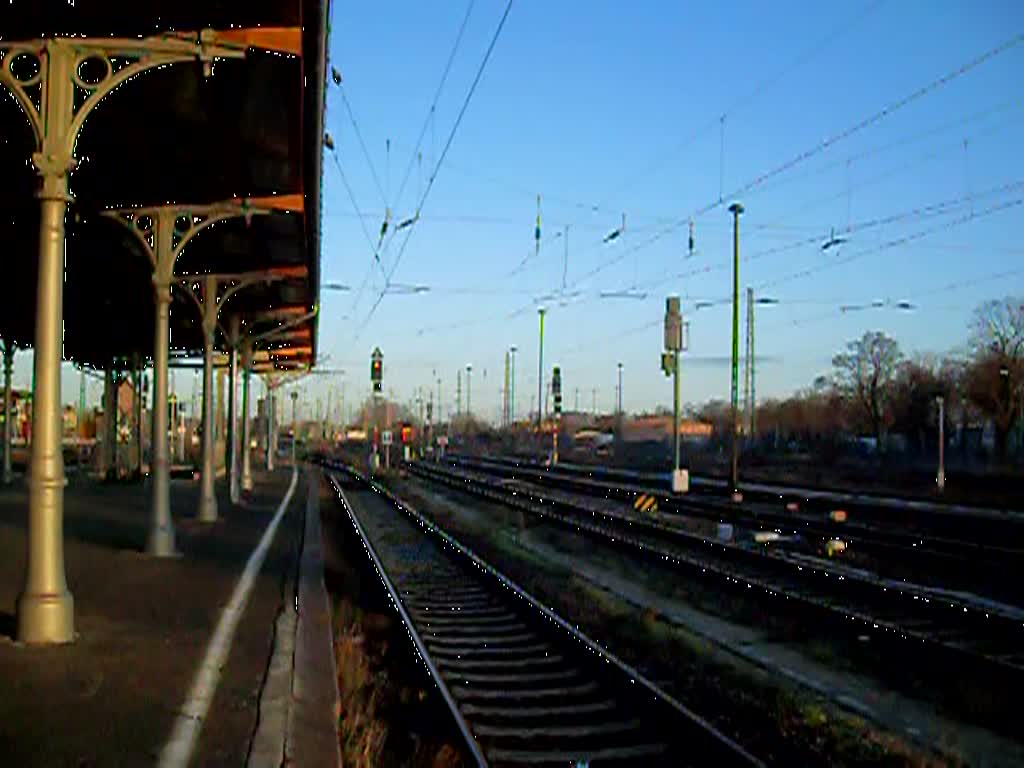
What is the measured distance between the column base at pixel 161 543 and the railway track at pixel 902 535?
36.2 ft

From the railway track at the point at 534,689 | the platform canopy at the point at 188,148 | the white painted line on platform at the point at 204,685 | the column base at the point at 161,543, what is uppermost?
the platform canopy at the point at 188,148

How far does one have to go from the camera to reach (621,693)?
937 cm

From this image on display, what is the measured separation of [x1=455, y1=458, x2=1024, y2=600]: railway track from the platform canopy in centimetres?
1098

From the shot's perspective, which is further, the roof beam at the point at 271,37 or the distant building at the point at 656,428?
the distant building at the point at 656,428

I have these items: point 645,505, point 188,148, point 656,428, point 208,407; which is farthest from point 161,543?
point 656,428

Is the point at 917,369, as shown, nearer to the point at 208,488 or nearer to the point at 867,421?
the point at 867,421

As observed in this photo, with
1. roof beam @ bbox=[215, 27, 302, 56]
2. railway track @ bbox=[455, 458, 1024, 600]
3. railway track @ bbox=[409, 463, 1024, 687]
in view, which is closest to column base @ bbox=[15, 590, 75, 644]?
roof beam @ bbox=[215, 27, 302, 56]

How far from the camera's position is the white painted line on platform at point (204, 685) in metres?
6.93

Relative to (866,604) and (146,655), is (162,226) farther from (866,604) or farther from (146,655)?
(866,604)

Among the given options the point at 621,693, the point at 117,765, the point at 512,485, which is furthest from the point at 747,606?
the point at 512,485

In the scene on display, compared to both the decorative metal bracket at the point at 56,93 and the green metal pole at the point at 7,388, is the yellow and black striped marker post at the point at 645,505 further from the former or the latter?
the decorative metal bracket at the point at 56,93

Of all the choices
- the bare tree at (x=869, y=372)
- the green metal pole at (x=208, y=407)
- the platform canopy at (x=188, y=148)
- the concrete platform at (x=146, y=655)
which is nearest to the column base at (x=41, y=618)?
the concrete platform at (x=146, y=655)

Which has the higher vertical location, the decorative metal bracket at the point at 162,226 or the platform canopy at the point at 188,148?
the platform canopy at the point at 188,148

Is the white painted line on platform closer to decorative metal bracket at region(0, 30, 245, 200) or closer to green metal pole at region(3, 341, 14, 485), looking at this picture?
decorative metal bracket at region(0, 30, 245, 200)
